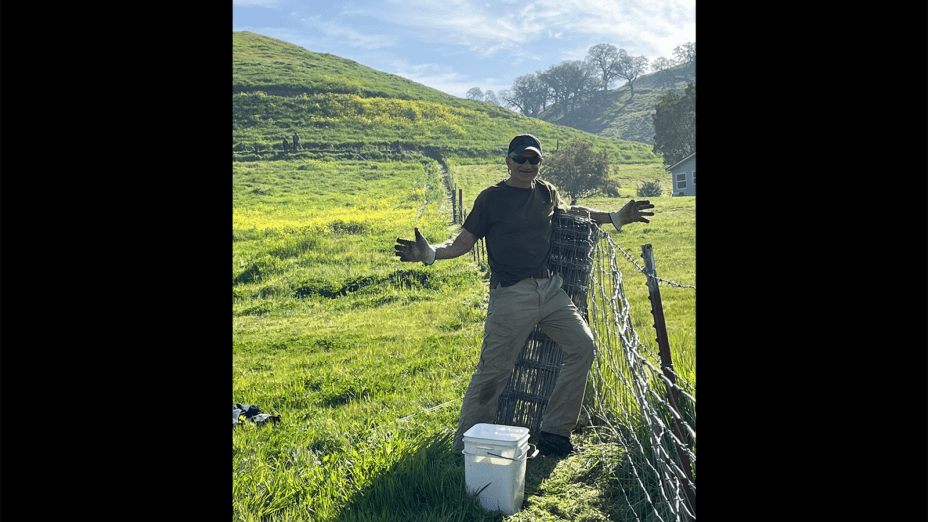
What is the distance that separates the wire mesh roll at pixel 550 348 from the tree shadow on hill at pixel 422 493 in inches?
23.6

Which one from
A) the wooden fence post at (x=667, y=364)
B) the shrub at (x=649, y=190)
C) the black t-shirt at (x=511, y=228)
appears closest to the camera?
the wooden fence post at (x=667, y=364)

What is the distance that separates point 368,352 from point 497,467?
449 centimetres

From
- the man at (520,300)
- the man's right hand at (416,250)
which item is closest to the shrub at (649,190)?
the man at (520,300)

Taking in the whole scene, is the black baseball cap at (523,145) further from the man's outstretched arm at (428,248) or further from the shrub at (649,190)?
the shrub at (649,190)

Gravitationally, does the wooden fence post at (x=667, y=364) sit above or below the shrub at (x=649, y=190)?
below

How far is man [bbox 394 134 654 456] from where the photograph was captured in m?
3.96

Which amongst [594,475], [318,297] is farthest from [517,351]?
[318,297]

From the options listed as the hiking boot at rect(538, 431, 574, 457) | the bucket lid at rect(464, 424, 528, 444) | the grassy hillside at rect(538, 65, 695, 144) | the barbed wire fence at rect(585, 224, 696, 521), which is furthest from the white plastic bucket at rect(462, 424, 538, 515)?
the grassy hillside at rect(538, 65, 695, 144)

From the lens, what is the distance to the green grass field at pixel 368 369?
3420 mm

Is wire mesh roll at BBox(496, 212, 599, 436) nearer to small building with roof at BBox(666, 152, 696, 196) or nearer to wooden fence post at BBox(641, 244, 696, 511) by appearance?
wooden fence post at BBox(641, 244, 696, 511)

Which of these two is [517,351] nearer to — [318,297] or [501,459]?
[501,459]

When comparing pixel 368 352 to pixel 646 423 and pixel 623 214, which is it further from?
pixel 646 423
